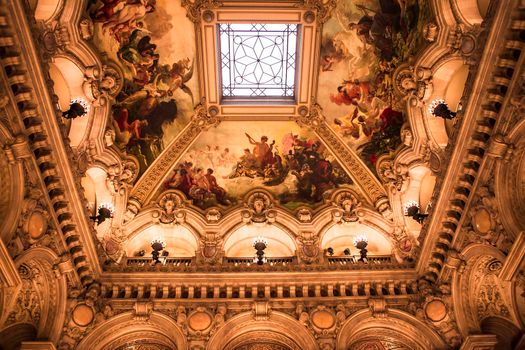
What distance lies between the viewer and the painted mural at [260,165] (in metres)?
16.8

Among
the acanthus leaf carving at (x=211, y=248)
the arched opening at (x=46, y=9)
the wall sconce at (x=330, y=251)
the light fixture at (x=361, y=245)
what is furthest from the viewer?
the wall sconce at (x=330, y=251)

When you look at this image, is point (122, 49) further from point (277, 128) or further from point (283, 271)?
point (283, 271)

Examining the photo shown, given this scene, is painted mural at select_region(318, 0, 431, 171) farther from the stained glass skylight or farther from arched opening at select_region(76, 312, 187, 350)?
arched opening at select_region(76, 312, 187, 350)

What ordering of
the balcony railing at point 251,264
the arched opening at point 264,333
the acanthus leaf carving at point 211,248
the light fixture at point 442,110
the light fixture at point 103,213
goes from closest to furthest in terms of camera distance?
the light fixture at point 442,110, the arched opening at point 264,333, the light fixture at point 103,213, the balcony railing at point 251,264, the acanthus leaf carving at point 211,248

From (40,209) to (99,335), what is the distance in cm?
322

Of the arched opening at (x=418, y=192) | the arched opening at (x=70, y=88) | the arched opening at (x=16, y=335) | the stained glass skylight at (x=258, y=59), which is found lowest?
the arched opening at (x=16, y=335)

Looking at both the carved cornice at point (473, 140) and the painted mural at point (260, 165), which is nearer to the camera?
the carved cornice at point (473, 140)

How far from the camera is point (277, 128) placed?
1703 centimetres

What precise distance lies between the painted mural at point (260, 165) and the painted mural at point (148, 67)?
1.06m

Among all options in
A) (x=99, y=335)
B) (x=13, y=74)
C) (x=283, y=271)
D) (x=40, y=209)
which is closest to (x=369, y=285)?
(x=283, y=271)

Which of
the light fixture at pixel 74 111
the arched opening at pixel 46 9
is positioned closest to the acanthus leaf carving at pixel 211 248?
the light fixture at pixel 74 111

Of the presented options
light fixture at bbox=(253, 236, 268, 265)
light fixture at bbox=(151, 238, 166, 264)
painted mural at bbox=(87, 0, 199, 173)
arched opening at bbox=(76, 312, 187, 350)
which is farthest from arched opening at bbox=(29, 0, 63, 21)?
light fixture at bbox=(253, 236, 268, 265)

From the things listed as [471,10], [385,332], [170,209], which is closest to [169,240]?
[170,209]

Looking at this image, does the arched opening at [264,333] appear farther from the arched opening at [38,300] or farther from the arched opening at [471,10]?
the arched opening at [471,10]
